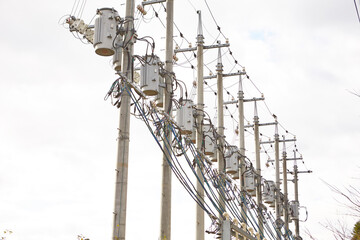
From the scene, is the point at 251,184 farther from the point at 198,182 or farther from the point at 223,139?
the point at 198,182

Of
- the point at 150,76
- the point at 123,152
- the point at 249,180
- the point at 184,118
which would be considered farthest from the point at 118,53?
the point at 249,180

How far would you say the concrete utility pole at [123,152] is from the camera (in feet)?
40.5

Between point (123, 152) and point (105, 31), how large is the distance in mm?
3112

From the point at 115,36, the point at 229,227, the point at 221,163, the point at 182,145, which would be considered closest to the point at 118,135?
the point at 115,36

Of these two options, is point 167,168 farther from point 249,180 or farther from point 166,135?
point 249,180

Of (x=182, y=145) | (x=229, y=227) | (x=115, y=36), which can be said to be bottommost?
(x=229, y=227)

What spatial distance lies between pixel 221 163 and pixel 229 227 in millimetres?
9736

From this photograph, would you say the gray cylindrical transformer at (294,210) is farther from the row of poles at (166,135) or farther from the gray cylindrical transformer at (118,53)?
the gray cylindrical transformer at (118,53)

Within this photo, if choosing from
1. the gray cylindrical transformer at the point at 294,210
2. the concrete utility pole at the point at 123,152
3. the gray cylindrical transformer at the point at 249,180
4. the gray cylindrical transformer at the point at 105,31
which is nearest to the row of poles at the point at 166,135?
the concrete utility pole at the point at 123,152

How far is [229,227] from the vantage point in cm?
1403

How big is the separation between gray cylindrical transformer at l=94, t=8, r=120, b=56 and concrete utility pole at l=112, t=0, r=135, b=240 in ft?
1.14

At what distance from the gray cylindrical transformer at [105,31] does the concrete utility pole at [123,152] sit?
1.14 feet

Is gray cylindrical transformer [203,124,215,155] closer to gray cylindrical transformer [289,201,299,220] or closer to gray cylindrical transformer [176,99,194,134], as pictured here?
gray cylindrical transformer [176,99,194,134]

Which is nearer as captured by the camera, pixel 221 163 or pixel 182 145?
pixel 182 145
